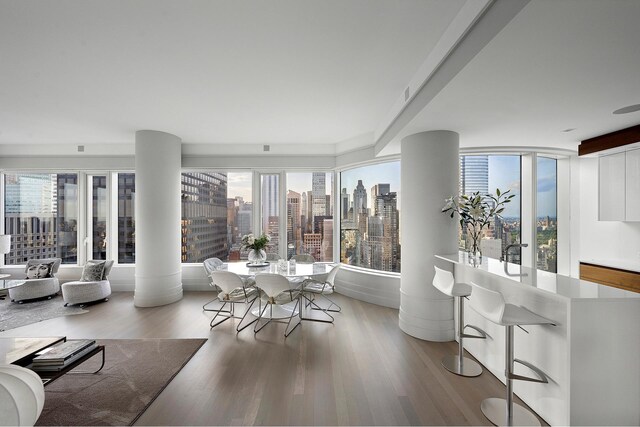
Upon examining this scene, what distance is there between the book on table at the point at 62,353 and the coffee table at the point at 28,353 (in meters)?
0.04

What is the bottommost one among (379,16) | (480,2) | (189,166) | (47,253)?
(47,253)

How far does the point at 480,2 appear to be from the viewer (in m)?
1.68

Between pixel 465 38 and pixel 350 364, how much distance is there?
3.12 meters

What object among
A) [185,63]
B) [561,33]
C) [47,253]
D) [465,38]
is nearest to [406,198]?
[465,38]

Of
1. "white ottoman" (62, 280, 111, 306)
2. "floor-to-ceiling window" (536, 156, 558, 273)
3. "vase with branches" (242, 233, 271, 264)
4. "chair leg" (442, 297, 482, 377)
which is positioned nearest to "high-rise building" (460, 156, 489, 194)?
"floor-to-ceiling window" (536, 156, 558, 273)

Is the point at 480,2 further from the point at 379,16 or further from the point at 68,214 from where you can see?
the point at 68,214

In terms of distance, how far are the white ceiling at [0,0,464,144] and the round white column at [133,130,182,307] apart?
478 millimetres

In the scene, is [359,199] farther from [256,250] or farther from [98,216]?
[98,216]

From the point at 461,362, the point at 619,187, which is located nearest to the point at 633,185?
the point at 619,187

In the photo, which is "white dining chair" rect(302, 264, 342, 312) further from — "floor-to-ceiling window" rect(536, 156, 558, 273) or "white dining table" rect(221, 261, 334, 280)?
"floor-to-ceiling window" rect(536, 156, 558, 273)

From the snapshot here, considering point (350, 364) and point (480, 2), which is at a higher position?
point (480, 2)

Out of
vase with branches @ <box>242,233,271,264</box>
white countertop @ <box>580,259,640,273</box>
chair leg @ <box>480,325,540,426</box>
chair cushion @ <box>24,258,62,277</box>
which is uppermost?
vase with branches @ <box>242,233,271,264</box>

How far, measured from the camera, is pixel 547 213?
454 cm

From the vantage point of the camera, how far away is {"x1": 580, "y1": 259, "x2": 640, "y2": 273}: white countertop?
3556mm
